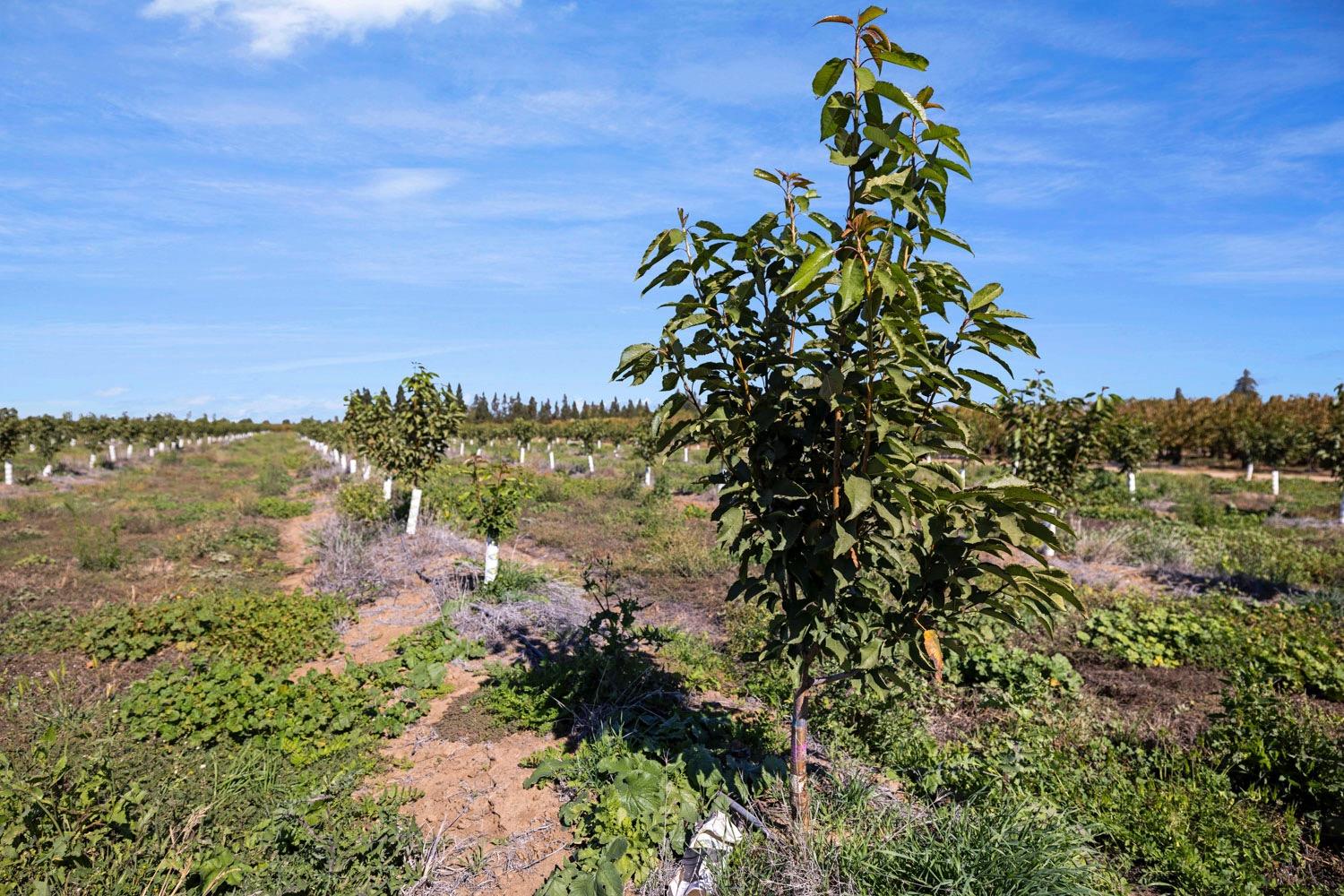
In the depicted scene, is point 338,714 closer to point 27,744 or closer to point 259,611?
point 27,744

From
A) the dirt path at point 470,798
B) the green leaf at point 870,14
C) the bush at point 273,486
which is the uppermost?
the green leaf at point 870,14

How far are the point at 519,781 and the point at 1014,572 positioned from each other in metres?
3.58

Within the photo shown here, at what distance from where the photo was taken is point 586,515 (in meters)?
15.4

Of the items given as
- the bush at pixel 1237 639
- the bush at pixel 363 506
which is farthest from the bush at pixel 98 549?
the bush at pixel 1237 639

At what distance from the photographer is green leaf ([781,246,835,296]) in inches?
74.8

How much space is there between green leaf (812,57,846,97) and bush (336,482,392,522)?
12.9 metres

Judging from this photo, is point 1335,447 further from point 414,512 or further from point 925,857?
point 414,512

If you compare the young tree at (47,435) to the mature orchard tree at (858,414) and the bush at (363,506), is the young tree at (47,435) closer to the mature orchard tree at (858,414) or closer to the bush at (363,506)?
the bush at (363,506)

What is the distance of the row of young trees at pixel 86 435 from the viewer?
2466 centimetres

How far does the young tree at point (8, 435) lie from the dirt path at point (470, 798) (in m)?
26.2

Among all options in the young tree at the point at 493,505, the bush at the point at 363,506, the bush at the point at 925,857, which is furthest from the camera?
the bush at the point at 363,506

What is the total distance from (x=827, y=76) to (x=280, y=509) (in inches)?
720

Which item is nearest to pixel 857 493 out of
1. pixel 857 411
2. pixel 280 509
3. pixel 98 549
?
pixel 857 411

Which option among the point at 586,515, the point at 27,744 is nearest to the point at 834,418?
the point at 27,744
